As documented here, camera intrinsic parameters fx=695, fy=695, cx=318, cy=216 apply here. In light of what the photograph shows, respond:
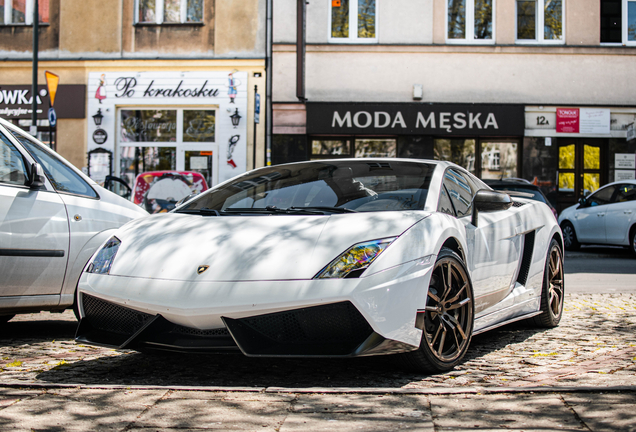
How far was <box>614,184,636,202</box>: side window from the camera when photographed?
43.2ft

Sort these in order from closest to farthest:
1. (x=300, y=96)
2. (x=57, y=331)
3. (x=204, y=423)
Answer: (x=204, y=423), (x=57, y=331), (x=300, y=96)

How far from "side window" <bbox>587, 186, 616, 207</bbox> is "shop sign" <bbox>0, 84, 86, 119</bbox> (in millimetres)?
13345

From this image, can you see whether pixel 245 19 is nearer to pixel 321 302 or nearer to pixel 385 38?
pixel 385 38

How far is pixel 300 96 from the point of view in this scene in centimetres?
1847

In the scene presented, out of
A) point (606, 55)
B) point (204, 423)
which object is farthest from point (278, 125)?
point (204, 423)

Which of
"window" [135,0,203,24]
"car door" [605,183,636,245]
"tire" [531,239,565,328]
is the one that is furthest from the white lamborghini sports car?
"window" [135,0,203,24]

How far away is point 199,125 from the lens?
1930 centimetres

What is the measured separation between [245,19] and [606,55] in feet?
32.6

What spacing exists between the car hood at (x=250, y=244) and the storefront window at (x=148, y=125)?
1584 cm

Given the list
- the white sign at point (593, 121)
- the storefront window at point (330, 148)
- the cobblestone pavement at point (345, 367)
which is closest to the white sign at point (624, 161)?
the white sign at point (593, 121)

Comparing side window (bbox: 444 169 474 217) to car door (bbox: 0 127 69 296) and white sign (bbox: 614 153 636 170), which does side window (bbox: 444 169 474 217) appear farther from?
white sign (bbox: 614 153 636 170)

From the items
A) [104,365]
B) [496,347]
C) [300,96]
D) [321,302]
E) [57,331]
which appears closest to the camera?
[321,302]

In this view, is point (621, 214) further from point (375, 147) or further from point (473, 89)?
point (375, 147)

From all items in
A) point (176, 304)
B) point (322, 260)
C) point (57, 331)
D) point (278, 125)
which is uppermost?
point (278, 125)
